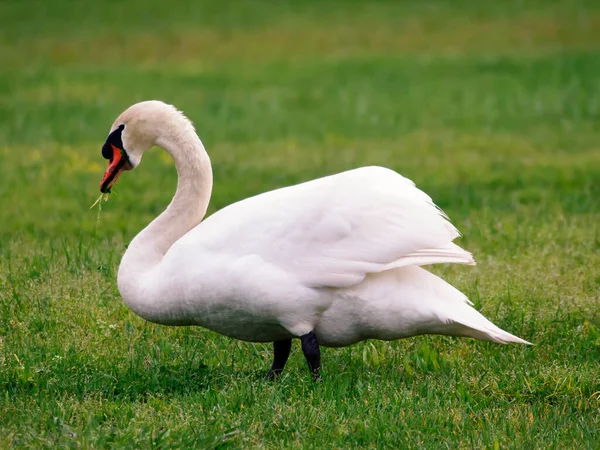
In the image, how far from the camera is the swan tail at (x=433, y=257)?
16.7 ft

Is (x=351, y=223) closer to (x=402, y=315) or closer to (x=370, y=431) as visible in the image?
(x=402, y=315)

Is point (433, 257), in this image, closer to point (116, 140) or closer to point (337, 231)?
point (337, 231)

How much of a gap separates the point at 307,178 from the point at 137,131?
5744 millimetres

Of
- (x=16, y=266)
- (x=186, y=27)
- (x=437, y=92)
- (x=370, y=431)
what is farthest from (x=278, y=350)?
(x=186, y=27)

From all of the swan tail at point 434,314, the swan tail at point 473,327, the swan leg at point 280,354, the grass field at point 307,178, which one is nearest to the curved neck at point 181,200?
the grass field at point 307,178

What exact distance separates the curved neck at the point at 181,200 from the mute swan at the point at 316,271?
9 cm

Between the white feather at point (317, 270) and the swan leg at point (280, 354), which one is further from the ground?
the white feather at point (317, 270)

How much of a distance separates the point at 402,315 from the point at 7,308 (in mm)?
2359

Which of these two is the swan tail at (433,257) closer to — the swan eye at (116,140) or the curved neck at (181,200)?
the curved neck at (181,200)

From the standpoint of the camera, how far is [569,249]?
7.62 m

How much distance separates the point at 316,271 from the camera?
5.05m

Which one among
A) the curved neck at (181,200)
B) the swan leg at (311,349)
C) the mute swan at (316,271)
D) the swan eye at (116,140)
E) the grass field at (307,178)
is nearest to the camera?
the grass field at (307,178)

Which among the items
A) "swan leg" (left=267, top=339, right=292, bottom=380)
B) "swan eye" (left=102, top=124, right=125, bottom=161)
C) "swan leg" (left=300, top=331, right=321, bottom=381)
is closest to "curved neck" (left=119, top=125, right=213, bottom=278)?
"swan eye" (left=102, top=124, right=125, bottom=161)

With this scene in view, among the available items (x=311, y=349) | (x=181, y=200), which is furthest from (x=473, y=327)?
(x=181, y=200)
